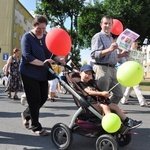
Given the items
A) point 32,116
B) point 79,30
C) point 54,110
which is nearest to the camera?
point 32,116

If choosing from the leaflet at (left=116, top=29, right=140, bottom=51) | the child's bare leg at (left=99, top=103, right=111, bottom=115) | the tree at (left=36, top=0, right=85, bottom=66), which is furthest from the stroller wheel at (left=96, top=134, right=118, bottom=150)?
the tree at (left=36, top=0, right=85, bottom=66)

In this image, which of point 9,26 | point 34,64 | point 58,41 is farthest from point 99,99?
point 9,26

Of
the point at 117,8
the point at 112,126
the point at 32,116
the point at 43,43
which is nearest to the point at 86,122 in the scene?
the point at 112,126

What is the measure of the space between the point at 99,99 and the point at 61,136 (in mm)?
740

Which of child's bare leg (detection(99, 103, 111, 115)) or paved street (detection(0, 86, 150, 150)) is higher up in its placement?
child's bare leg (detection(99, 103, 111, 115))

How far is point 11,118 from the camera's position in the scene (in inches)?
255

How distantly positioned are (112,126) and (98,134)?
459 mm

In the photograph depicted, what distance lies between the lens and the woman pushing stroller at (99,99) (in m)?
4.06

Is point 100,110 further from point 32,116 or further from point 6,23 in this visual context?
point 6,23

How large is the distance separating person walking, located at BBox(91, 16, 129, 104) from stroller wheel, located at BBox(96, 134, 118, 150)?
→ 4.21 ft

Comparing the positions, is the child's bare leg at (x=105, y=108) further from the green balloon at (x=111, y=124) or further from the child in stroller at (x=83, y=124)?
the green balloon at (x=111, y=124)

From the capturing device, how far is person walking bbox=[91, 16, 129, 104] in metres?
4.88

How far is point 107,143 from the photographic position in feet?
12.3

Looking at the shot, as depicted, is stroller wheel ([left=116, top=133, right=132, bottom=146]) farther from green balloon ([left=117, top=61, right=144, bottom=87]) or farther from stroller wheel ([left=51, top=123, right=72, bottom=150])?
green balloon ([left=117, top=61, right=144, bottom=87])
